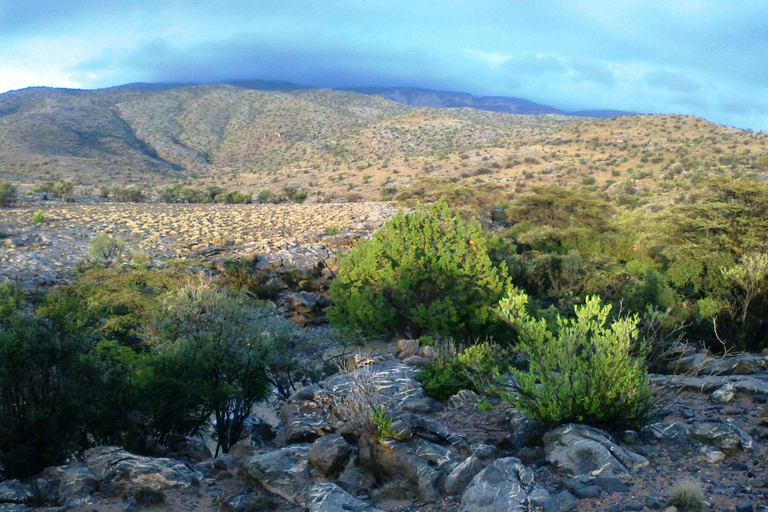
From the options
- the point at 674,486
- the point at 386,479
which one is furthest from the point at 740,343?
the point at 386,479

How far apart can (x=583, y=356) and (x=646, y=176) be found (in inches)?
1483

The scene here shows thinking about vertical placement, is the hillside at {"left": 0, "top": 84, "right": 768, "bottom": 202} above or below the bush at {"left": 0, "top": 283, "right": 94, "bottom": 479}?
above

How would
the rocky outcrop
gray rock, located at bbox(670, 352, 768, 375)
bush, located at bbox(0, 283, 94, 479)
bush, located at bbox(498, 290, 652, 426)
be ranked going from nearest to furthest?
1. bush, located at bbox(498, 290, 652, 426)
2. bush, located at bbox(0, 283, 94, 479)
3. the rocky outcrop
4. gray rock, located at bbox(670, 352, 768, 375)

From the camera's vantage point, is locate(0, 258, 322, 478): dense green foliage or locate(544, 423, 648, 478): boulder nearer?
locate(544, 423, 648, 478): boulder

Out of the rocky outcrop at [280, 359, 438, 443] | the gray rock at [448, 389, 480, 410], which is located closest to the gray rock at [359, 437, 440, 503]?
the rocky outcrop at [280, 359, 438, 443]

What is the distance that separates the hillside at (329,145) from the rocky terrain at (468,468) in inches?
1069

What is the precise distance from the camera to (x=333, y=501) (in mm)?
5297

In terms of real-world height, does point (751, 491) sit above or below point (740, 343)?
above

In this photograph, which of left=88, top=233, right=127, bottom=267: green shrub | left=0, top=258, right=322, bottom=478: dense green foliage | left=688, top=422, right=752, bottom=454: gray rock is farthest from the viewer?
left=88, top=233, right=127, bottom=267: green shrub

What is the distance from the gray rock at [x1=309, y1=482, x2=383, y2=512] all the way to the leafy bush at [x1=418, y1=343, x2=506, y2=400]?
3215 mm

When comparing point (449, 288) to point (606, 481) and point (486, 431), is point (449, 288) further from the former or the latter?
point (606, 481)

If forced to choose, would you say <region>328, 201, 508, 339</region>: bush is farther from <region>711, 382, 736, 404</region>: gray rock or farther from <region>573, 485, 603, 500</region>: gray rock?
<region>573, 485, 603, 500</region>: gray rock

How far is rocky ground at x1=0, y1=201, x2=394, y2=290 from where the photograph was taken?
1969 centimetres

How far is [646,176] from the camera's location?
130 feet
